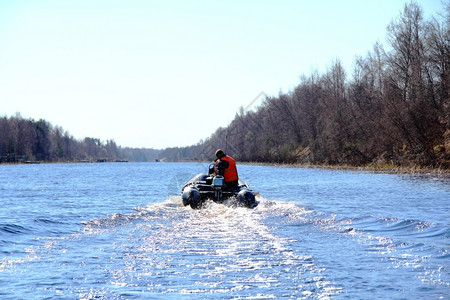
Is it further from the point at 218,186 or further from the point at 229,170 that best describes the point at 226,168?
the point at 218,186

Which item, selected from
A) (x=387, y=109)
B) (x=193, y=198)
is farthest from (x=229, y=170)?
(x=387, y=109)

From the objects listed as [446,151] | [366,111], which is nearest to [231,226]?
[446,151]

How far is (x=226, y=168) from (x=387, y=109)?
37.0 m

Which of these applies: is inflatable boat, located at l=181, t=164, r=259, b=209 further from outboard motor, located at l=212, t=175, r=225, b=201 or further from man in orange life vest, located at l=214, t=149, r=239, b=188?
man in orange life vest, located at l=214, t=149, r=239, b=188

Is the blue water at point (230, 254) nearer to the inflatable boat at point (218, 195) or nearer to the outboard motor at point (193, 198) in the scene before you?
the inflatable boat at point (218, 195)

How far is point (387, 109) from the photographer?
53.0 metres

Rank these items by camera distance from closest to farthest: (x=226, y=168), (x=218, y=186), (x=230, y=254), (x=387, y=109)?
1. (x=230, y=254)
2. (x=218, y=186)
3. (x=226, y=168)
4. (x=387, y=109)

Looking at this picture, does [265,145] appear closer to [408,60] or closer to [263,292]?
[408,60]

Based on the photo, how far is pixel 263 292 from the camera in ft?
24.2

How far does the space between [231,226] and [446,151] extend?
34954 millimetres

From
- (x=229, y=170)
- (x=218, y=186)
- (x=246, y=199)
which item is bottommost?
(x=246, y=199)

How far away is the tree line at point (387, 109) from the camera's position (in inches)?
1964

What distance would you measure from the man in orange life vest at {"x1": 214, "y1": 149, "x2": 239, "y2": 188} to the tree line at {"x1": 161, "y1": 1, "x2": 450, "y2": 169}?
5739 mm

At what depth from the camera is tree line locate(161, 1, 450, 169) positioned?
49875mm
